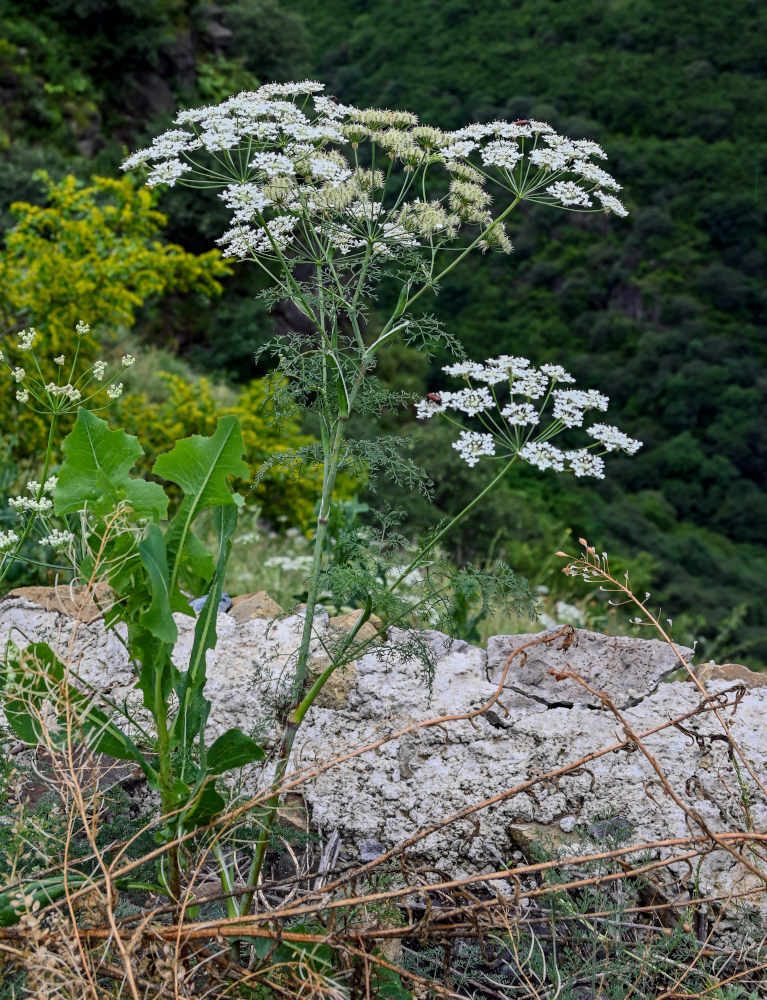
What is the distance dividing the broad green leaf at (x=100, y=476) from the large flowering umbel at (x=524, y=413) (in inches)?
23.2

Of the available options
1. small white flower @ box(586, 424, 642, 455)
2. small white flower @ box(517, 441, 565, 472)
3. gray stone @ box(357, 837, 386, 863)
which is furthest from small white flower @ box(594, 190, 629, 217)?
gray stone @ box(357, 837, 386, 863)

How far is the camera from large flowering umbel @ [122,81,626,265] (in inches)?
70.3

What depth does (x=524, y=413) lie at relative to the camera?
1.72 metres

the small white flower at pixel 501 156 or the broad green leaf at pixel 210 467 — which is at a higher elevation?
the small white flower at pixel 501 156

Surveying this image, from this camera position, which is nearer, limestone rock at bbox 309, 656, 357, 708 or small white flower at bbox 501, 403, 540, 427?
small white flower at bbox 501, 403, 540, 427

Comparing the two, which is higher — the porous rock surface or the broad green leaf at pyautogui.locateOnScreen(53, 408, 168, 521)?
the broad green leaf at pyautogui.locateOnScreen(53, 408, 168, 521)

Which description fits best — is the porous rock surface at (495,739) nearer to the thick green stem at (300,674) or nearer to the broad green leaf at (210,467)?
the thick green stem at (300,674)

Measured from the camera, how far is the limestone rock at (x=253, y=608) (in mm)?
2480

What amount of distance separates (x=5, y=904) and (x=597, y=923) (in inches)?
43.6

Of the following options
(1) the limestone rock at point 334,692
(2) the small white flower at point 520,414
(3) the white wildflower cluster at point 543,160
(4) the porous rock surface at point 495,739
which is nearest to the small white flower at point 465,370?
(2) the small white flower at point 520,414

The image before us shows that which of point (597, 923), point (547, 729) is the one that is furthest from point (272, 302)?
point (597, 923)

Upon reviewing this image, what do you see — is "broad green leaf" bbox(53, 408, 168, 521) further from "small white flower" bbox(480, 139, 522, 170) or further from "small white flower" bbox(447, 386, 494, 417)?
"small white flower" bbox(480, 139, 522, 170)

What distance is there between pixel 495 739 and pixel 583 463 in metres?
0.72

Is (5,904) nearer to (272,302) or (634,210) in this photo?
(272,302)
